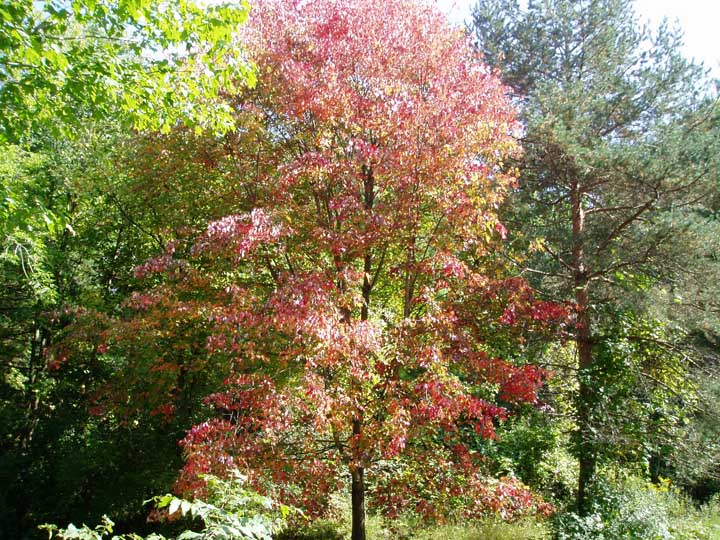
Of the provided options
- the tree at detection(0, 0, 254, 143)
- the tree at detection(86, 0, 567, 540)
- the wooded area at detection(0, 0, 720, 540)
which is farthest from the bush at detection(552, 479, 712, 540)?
the tree at detection(0, 0, 254, 143)

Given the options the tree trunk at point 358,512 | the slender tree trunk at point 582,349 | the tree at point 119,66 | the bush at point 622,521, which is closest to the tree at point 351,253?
the tree trunk at point 358,512

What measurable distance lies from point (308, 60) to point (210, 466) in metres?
4.73

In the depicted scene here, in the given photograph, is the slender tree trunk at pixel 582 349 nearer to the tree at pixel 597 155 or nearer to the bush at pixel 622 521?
the tree at pixel 597 155

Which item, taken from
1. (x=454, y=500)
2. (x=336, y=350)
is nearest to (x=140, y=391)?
(x=336, y=350)

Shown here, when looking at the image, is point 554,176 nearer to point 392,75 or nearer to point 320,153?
point 392,75

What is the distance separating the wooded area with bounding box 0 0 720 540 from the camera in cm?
540

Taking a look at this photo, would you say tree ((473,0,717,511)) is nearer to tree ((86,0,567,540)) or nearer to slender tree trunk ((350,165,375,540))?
tree ((86,0,567,540))

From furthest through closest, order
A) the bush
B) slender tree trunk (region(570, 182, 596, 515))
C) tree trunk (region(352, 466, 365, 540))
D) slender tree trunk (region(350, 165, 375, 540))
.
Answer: slender tree trunk (region(570, 182, 596, 515))
tree trunk (region(352, 466, 365, 540))
slender tree trunk (region(350, 165, 375, 540))
the bush

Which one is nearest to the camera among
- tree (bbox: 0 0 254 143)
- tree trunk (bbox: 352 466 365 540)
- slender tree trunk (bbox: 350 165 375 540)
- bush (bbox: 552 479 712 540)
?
tree (bbox: 0 0 254 143)

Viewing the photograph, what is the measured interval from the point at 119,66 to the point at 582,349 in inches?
302

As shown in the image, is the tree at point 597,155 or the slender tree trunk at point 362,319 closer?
the slender tree trunk at point 362,319

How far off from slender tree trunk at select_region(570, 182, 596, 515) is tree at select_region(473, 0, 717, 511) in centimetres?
2

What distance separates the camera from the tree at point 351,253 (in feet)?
17.7

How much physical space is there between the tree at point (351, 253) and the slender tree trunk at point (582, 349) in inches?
67.4
